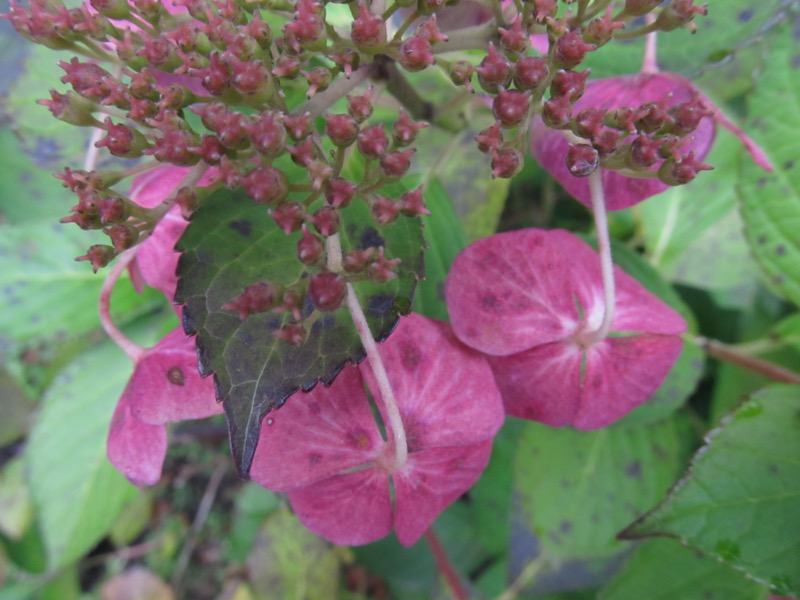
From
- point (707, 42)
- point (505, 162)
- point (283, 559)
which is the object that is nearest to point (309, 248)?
point (505, 162)

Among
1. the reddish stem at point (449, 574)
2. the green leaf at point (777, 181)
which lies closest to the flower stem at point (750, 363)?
the green leaf at point (777, 181)

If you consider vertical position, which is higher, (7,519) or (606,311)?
(606,311)

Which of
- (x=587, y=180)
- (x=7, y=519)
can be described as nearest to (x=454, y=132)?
(x=587, y=180)

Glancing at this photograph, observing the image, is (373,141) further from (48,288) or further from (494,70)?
(48,288)

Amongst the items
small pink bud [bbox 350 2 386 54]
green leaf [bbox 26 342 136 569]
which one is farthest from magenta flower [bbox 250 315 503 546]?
green leaf [bbox 26 342 136 569]

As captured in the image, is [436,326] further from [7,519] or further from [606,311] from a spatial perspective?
[7,519]

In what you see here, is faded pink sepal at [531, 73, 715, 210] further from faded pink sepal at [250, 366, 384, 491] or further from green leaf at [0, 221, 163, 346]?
green leaf at [0, 221, 163, 346]
